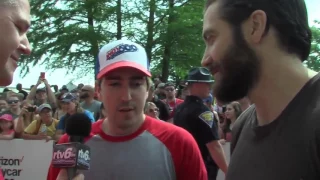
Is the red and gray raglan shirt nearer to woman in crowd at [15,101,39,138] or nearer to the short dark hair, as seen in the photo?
the short dark hair

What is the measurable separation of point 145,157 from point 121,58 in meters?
0.60

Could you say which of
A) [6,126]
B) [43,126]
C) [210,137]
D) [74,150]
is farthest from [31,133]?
[74,150]

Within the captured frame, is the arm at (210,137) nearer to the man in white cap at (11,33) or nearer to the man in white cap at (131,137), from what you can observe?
the man in white cap at (131,137)

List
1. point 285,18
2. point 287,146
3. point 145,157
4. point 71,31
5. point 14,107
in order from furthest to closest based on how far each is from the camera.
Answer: point 71,31 < point 14,107 < point 145,157 < point 285,18 < point 287,146

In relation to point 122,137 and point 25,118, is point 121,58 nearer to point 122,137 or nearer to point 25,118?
point 122,137

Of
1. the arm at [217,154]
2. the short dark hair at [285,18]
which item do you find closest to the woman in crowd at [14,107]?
the arm at [217,154]

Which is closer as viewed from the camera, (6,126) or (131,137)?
(131,137)

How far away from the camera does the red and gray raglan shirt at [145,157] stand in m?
2.66

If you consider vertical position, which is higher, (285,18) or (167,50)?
(167,50)

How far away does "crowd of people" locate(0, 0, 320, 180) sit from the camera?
1799 millimetres

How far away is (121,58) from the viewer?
290cm

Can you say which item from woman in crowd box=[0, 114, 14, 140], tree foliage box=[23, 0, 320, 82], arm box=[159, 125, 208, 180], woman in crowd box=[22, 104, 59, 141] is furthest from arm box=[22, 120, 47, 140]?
tree foliage box=[23, 0, 320, 82]

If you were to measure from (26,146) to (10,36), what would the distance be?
6.60 metres

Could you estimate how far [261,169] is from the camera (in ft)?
6.34
